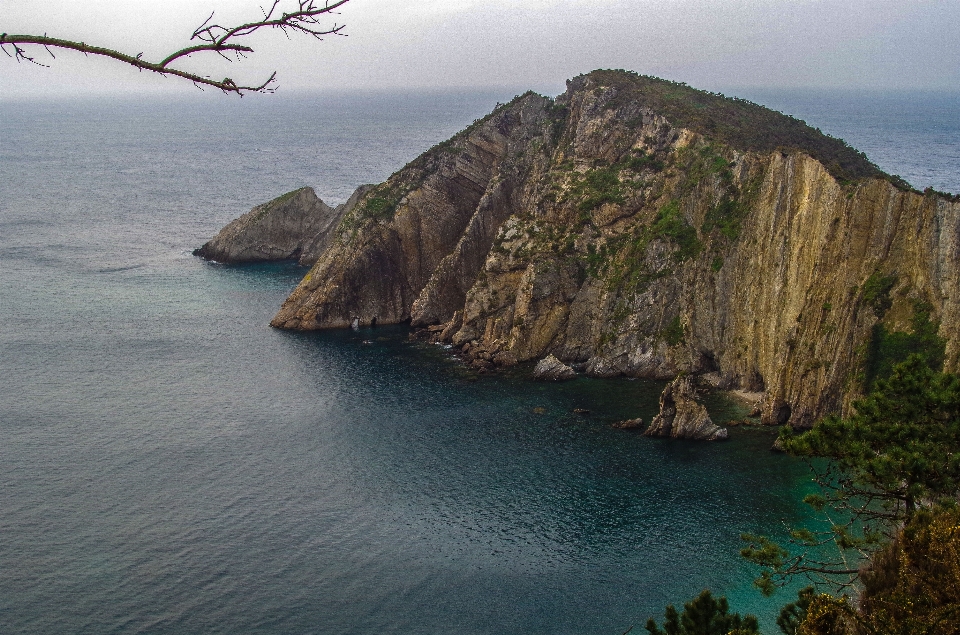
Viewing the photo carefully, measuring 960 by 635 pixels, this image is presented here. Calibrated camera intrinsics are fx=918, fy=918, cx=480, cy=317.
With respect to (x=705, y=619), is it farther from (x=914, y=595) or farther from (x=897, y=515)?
(x=914, y=595)

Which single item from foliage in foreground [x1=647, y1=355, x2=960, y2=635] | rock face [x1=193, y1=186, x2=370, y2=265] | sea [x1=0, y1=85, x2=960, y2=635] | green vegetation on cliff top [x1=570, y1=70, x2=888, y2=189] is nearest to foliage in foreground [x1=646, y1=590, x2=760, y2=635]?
foliage in foreground [x1=647, y1=355, x2=960, y2=635]

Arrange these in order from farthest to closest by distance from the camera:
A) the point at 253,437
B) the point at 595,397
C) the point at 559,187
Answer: the point at 559,187 < the point at 595,397 < the point at 253,437

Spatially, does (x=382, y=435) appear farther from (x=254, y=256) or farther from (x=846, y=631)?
(x=254, y=256)

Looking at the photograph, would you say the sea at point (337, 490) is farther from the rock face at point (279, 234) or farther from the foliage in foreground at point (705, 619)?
the rock face at point (279, 234)

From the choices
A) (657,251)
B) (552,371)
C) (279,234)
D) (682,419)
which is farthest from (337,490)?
(279,234)

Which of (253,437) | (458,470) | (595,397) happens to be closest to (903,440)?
(458,470)

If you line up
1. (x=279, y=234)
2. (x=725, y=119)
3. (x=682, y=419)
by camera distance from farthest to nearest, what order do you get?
(x=279, y=234)
(x=725, y=119)
(x=682, y=419)
